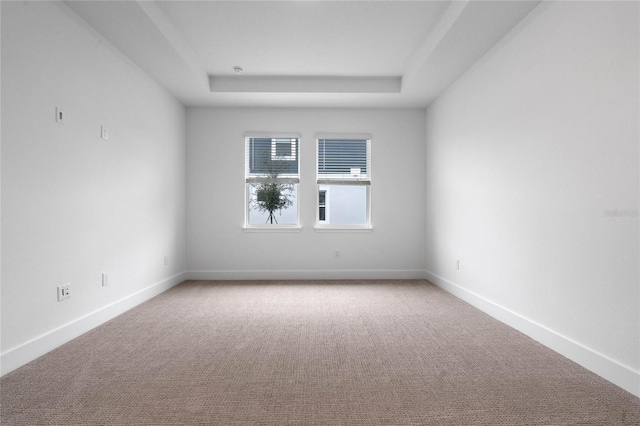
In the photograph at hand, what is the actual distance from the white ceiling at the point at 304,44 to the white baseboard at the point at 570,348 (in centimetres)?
261

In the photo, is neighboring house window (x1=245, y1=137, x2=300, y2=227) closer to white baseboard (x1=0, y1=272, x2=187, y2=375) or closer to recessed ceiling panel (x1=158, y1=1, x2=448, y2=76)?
recessed ceiling panel (x1=158, y1=1, x2=448, y2=76)

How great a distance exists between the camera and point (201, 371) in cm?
239

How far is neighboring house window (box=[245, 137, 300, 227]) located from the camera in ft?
19.1

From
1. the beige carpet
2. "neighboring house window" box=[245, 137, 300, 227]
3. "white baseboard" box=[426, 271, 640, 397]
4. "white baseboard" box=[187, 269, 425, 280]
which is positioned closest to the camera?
the beige carpet

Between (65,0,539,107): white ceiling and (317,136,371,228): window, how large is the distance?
71 centimetres

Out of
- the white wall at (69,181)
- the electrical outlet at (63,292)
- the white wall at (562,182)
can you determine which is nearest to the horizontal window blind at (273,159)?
the white wall at (69,181)

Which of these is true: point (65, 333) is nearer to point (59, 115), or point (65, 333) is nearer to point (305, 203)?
point (59, 115)

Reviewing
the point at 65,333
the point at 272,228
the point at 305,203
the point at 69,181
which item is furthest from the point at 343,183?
the point at 65,333

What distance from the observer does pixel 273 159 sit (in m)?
5.84

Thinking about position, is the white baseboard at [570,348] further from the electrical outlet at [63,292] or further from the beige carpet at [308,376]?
the electrical outlet at [63,292]

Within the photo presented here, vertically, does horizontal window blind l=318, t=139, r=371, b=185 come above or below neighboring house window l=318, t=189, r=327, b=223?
above

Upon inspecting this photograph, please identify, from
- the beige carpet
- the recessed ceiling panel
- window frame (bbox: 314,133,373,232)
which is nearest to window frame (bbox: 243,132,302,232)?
window frame (bbox: 314,133,373,232)

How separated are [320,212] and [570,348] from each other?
12.7 ft

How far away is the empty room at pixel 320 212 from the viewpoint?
217cm
